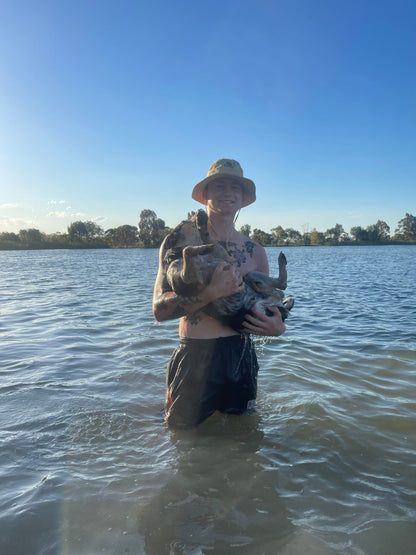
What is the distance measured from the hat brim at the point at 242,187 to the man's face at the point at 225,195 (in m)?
0.07

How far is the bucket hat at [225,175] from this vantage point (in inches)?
159

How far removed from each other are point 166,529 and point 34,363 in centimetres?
552

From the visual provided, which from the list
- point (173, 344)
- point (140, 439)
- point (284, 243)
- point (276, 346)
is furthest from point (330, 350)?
point (284, 243)

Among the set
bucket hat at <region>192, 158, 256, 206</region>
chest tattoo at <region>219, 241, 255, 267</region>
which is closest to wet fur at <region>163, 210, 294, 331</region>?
chest tattoo at <region>219, 241, 255, 267</region>

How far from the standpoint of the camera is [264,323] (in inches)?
144

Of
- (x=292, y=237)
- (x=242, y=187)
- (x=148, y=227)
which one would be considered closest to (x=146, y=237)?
(x=148, y=227)

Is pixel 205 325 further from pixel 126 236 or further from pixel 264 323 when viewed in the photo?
pixel 126 236

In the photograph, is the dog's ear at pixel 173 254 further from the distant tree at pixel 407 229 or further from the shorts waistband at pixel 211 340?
the distant tree at pixel 407 229

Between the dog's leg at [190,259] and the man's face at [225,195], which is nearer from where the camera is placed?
the dog's leg at [190,259]

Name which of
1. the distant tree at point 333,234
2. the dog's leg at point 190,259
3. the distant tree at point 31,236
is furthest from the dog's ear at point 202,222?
the distant tree at point 333,234

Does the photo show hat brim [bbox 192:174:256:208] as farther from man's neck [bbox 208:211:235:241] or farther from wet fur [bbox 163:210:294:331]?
wet fur [bbox 163:210:294:331]

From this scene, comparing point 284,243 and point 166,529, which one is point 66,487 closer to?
point 166,529

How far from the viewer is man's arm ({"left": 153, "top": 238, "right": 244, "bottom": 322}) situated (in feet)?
10.7

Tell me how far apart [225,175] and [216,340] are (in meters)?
1.86
